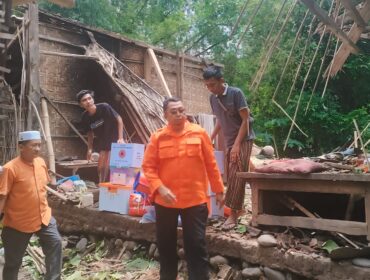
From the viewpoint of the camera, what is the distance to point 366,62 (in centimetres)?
1020

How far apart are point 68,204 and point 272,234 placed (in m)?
3.41

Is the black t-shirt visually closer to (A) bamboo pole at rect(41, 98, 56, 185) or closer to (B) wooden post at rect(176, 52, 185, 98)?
(A) bamboo pole at rect(41, 98, 56, 185)

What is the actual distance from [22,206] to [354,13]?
3.33 m

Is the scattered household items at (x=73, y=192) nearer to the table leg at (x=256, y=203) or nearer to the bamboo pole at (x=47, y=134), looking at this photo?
the bamboo pole at (x=47, y=134)

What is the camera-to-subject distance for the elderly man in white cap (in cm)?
358

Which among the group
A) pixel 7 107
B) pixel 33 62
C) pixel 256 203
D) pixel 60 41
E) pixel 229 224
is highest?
pixel 60 41

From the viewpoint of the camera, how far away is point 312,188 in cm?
372

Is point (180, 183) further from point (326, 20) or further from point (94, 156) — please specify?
point (94, 156)

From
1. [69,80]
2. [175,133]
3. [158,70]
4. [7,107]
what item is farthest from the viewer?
[158,70]

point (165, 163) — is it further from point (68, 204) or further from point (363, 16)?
point (68, 204)

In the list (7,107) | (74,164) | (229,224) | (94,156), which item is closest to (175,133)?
(229,224)

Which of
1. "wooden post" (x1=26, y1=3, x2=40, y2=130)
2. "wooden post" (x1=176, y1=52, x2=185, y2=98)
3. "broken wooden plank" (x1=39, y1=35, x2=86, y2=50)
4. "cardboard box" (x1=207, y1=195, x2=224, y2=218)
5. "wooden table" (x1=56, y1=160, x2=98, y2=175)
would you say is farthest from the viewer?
"wooden post" (x1=176, y1=52, x2=185, y2=98)

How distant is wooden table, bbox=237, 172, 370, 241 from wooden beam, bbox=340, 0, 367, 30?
1289 mm

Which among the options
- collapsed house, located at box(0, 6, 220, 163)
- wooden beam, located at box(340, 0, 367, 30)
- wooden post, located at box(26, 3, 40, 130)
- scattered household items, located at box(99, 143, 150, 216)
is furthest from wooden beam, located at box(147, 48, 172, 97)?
wooden beam, located at box(340, 0, 367, 30)
